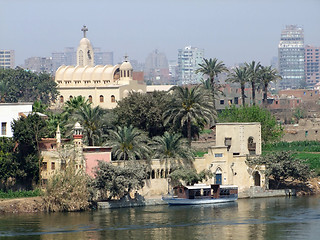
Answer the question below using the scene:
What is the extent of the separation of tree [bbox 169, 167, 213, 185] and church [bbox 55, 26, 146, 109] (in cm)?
5646

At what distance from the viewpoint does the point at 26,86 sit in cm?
16888

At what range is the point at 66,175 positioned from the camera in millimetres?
75062

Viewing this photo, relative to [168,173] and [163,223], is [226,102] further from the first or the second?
[163,223]

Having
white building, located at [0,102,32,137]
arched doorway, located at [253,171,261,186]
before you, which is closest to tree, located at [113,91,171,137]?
white building, located at [0,102,32,137]

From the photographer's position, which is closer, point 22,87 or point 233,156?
point 233,156

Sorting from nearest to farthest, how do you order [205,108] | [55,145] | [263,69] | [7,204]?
[7,204] → [55,145] → [205,108] → [263,69]

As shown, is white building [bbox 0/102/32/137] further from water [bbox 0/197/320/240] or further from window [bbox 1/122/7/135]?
water [bbox 0/197/320/240]

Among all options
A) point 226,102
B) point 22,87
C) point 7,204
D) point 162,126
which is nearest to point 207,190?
point 162,126

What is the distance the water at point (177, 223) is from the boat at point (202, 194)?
1270 millimetres

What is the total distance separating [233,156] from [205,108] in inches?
201

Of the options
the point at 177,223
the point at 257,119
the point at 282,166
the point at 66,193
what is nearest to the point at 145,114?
the point at 282,166

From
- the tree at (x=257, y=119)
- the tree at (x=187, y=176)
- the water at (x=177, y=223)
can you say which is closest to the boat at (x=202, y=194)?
the tree at (x=187, y=176)

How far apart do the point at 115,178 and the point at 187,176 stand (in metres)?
7.92

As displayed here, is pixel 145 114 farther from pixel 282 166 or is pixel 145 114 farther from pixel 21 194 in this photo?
pixel 21 194
